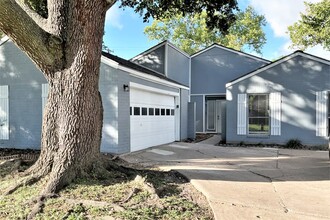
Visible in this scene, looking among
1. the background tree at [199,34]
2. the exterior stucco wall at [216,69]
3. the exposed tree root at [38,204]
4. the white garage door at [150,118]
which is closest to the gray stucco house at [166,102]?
the white garage door at [150,118]

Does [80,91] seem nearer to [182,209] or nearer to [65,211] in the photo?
[65,211]

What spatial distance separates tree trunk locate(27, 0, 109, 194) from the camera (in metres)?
5.10

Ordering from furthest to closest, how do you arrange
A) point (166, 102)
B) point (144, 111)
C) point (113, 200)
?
point (166, 102) → point (144, 111) → point (113, 200)

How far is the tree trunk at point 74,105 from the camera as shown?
5.10m

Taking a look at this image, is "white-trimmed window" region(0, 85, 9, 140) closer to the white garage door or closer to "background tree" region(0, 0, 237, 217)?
the white garage door

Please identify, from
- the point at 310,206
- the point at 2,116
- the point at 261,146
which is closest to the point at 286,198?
the point at 310,206

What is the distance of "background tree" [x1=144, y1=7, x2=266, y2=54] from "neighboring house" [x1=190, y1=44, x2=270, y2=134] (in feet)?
53.1

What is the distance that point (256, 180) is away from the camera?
248 inches

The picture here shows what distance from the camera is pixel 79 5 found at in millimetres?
5242

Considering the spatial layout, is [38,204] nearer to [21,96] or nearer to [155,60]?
[21,96]

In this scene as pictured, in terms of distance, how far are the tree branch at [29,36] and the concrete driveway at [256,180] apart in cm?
360

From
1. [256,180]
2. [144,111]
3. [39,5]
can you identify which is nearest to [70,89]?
[256,180]

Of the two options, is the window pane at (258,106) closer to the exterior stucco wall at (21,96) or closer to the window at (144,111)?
the window at (144,111)

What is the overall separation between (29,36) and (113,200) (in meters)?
2.90
